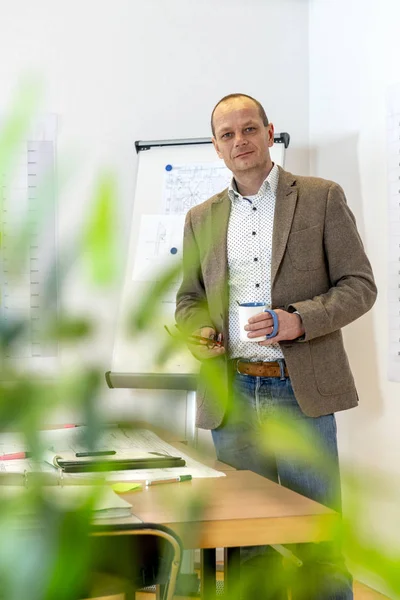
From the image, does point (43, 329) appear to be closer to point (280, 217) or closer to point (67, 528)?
point (67, 528)

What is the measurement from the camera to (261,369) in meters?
2.23

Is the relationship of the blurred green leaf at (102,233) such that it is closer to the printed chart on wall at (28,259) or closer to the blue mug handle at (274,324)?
the printed chart on wall at (28,259)

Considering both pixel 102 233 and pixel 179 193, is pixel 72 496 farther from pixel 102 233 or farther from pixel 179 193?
pixel 179 193

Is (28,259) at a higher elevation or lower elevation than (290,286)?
lower

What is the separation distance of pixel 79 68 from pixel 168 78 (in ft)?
1.29

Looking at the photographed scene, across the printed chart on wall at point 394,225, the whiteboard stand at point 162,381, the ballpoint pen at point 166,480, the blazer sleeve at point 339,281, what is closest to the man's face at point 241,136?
the blazer sleeve at point 339,281

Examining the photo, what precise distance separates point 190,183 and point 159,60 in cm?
63

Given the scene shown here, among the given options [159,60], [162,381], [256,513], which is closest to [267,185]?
[256,513]

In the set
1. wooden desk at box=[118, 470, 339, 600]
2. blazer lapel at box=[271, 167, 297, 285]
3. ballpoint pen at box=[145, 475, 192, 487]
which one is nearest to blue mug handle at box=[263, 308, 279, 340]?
blazer lapel at box=[271, 167, 297, 285]

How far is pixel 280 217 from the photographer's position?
91.0 inches

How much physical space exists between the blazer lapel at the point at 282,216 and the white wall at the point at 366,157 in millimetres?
802

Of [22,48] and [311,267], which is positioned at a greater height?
[22,48]

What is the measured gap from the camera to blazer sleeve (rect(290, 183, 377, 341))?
215cm

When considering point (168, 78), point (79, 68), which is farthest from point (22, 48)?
point (168, 78)
